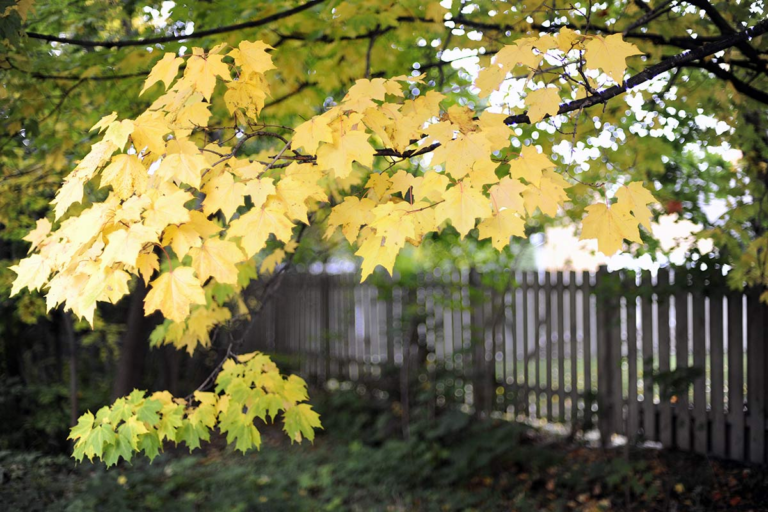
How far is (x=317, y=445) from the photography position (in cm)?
678

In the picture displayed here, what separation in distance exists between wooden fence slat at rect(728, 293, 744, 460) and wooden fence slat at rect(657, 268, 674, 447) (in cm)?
48

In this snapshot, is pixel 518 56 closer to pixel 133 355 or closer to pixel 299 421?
pixel 299 421

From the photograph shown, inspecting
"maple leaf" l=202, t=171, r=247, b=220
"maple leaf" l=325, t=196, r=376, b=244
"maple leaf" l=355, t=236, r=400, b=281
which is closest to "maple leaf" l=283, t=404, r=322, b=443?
"maple leaf" l=325, t=196, r=376, b=244

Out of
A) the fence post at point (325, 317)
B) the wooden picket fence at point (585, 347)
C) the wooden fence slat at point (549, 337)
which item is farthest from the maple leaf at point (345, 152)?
the fence post at point (325, 317)

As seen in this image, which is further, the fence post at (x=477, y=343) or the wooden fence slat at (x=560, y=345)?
the fence post at (x=477, y=343)

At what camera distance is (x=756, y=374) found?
188 inches

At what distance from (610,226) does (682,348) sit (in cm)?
393

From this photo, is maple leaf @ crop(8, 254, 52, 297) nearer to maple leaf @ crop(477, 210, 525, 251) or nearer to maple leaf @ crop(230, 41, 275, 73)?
maple leaf @ crop(230, 41, 275, 73)

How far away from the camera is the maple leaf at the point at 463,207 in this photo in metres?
1.76

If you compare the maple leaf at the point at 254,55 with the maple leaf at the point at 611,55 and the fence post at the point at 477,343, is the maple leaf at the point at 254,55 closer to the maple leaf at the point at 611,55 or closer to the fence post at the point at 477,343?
the maple leaf at the point at 611,55

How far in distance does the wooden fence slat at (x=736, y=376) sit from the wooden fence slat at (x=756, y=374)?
0.06 m

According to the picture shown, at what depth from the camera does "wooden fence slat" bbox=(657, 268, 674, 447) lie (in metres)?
5.27

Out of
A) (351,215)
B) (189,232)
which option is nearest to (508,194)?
(351,215)

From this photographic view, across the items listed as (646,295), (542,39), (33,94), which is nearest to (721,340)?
(646,295)
